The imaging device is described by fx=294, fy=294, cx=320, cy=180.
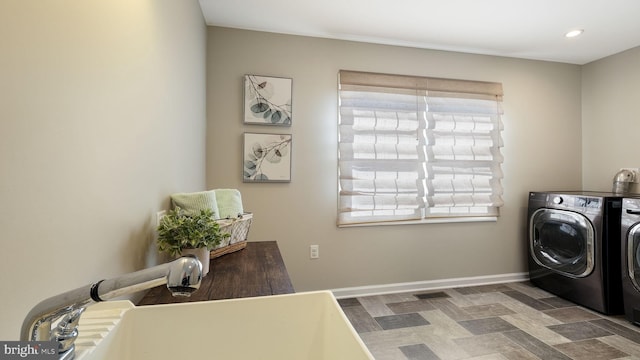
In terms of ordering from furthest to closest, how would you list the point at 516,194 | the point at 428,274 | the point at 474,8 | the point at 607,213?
the point at 516,194 → the point at 428,274 → the point at 607,213 → the point at 474,8

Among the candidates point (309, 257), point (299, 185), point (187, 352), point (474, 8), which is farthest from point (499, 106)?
point (187, 352)

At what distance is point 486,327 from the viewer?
2.19 metres

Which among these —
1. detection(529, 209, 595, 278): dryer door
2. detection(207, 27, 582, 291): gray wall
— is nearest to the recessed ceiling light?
detection(207, 27, 582, 291): gray wall

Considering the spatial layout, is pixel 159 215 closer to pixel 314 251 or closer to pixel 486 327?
pixel 314 251

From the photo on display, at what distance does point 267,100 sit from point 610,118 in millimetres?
3448

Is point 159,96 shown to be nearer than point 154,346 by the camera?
No

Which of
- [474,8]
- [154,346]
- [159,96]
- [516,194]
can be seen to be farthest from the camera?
[516,194]

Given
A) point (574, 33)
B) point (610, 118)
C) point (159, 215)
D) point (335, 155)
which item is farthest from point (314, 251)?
point (610, 118)

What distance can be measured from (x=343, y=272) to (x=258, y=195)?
3.44 ft

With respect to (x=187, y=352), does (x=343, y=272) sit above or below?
below

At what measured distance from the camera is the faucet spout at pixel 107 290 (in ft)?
1.37

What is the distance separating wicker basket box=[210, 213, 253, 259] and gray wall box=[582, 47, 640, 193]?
3.55 meters

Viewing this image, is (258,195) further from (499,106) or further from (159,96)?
(499,106)

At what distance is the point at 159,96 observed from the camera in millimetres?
1180
